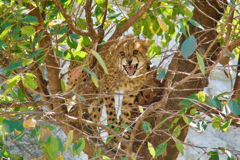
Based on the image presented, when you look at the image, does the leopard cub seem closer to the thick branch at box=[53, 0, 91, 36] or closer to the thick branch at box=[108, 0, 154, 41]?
the thick branch at box=[108, 0, 154, 41]

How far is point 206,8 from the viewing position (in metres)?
1.66

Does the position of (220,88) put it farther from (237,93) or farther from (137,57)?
(237,93)

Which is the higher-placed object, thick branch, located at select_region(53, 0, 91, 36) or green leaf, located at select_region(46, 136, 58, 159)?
thick branch, located at select_region(53, 0, 91, 36)

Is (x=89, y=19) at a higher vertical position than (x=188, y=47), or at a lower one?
higher

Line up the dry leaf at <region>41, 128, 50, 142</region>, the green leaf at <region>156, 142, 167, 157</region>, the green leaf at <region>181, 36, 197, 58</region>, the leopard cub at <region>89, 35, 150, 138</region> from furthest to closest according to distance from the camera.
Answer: the leopard cub at <region>89, 35, 150, 138</region> < the green leaf at <region>156, 142, 167, 157</region> < the dry leaf at <region>41, 128, 50, 142</region> < the green leaf at <region>181, 36, 197, 58</region>

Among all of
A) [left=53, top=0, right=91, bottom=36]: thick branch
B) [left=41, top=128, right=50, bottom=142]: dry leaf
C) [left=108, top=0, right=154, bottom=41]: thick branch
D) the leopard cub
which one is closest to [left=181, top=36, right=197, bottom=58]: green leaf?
[left=108, top=0, right=154, bottom=41]: thick branch

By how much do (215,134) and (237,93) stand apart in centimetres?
280

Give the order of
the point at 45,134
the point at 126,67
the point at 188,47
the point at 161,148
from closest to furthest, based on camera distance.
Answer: the point at 188,47 < the point at 45,134 < the point at 161,148 < the point at 126,67

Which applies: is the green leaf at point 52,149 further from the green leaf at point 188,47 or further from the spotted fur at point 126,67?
the spotted fur at point 126,67

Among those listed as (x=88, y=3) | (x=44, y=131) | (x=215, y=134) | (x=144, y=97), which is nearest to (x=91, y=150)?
(x=144, y=97)

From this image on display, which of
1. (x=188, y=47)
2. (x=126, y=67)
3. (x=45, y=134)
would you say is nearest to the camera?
(x=188, y=47)

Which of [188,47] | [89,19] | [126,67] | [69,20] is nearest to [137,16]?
[89,19]

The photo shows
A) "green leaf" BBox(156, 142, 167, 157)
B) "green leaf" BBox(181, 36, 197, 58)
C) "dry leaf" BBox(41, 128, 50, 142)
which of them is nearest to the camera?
"green leaf" BBox(181, 36, 197, 58)

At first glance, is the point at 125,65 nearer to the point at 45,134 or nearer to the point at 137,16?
the point at 137,16
